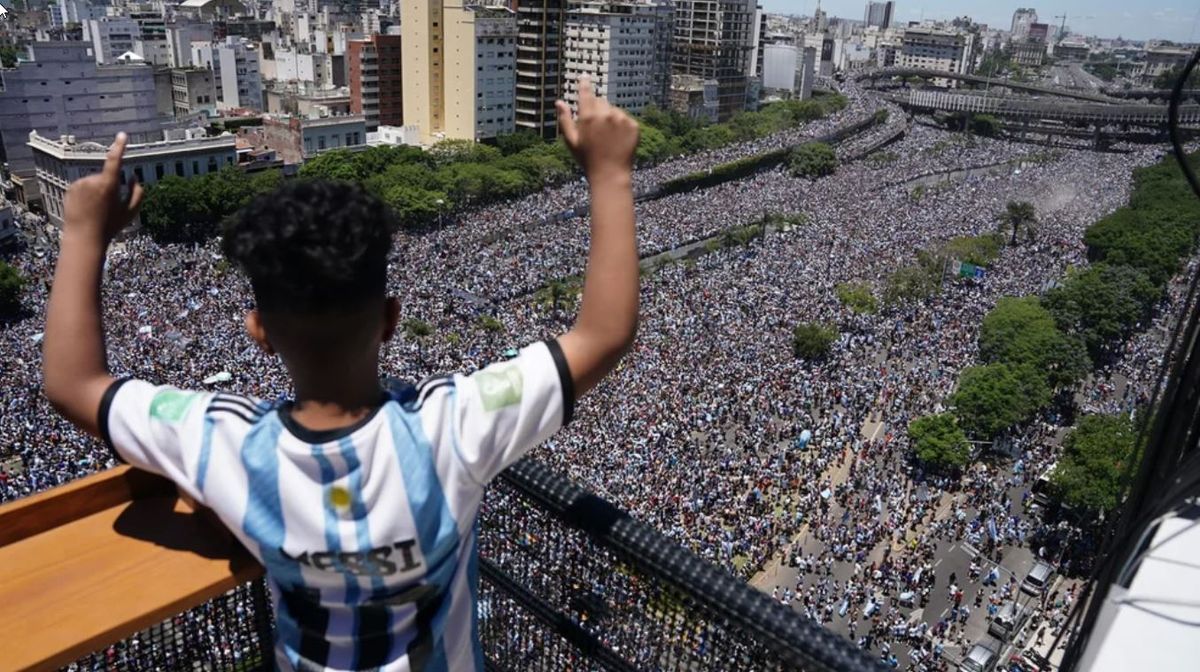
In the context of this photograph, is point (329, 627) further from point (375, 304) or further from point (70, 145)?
point (70, 145)

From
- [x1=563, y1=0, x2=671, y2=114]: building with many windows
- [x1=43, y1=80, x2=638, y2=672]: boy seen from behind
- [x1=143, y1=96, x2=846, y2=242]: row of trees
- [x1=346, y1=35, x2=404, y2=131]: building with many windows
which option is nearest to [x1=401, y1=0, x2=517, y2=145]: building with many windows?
[x1=346, y1=35, x2=404, y2=131]: building with many windows

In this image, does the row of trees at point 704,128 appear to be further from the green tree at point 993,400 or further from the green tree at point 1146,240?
the green tree at point 993,400

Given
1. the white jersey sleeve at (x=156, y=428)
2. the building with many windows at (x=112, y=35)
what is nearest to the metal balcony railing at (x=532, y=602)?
the white jersey sleeve at (x=156, y=428)

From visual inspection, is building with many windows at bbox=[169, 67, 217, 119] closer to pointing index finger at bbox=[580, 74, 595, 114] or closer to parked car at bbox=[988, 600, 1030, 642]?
parked car at bbox=[988, 600, 1030, 642]

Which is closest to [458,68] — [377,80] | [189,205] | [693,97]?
[377,80]

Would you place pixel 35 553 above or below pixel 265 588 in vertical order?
above

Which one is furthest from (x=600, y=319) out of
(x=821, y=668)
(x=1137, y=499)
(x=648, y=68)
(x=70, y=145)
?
(x=648, y=68)
